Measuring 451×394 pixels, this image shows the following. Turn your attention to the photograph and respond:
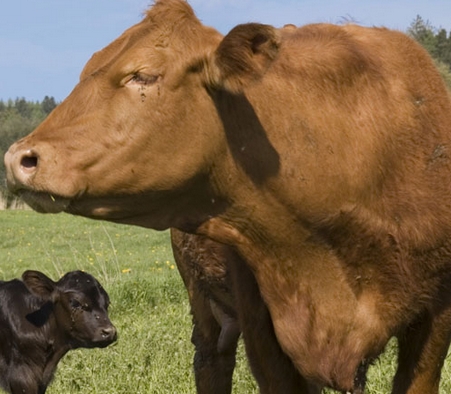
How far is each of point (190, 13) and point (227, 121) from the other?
0.44m

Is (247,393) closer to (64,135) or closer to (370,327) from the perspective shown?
(370,327)

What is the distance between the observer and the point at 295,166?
383 cm

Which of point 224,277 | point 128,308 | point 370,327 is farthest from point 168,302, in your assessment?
point 370,327

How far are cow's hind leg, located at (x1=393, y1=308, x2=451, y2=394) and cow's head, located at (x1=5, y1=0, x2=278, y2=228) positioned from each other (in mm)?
1232

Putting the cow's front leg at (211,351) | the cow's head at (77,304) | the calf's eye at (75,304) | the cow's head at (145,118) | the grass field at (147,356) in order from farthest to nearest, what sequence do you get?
the calf's eye at (75,304), the cow's head at (77,304), the grass field at (147,356), the cow's front leg at (211,351), the cow's head at (145,118)

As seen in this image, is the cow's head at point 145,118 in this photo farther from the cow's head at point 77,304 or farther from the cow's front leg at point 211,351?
the cow's head at point 77,304

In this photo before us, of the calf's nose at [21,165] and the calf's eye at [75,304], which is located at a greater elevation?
the calf's nose at [21,165]

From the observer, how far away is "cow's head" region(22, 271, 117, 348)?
314 inches

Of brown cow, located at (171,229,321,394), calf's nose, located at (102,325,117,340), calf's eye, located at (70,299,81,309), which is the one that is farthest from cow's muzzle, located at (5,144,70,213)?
calf's eye, located at (70,299,81,309)

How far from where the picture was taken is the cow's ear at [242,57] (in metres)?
3.45

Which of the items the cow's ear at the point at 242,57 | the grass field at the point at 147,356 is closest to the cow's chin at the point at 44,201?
the cow's ear at the point at 242,57

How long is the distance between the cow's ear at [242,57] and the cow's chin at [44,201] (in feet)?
2.25

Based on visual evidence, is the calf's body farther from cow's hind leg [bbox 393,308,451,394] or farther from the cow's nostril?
the cow's nostril

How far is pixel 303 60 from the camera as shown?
3.97m
